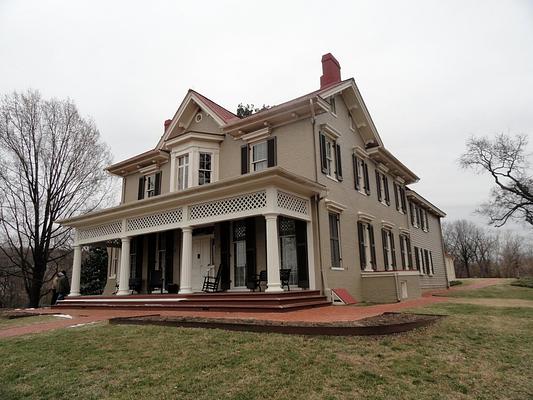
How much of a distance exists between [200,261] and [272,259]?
5351 millimetres

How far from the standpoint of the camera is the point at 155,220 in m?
13.4

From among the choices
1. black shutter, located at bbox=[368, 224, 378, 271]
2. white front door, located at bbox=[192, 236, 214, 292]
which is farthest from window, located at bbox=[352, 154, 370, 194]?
white front door, located at bbox=[192, 236, 214, 292]

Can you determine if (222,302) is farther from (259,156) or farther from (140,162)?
(140,162)

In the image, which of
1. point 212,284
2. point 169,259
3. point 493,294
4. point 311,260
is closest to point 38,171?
point 169,259

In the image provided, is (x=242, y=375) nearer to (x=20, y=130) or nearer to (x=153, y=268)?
(x=153, y=268)

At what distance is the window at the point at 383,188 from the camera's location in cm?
1784

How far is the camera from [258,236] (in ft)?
42.2

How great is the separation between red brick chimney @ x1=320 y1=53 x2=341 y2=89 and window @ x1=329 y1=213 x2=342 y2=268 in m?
6.31

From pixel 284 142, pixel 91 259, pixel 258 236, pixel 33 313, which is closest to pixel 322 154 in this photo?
pixel 284 142

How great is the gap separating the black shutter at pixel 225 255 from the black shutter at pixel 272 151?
2740 millimetres

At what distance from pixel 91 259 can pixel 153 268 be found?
1231 cm

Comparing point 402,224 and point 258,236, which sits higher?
point 402,224

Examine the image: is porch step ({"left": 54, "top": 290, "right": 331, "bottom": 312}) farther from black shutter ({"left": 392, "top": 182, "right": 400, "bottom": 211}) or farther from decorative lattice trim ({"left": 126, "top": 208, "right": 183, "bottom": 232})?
black shutter ({"left": 392, "top": 182, "right": 400, "bottom": 211})

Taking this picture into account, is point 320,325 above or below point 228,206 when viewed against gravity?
below
